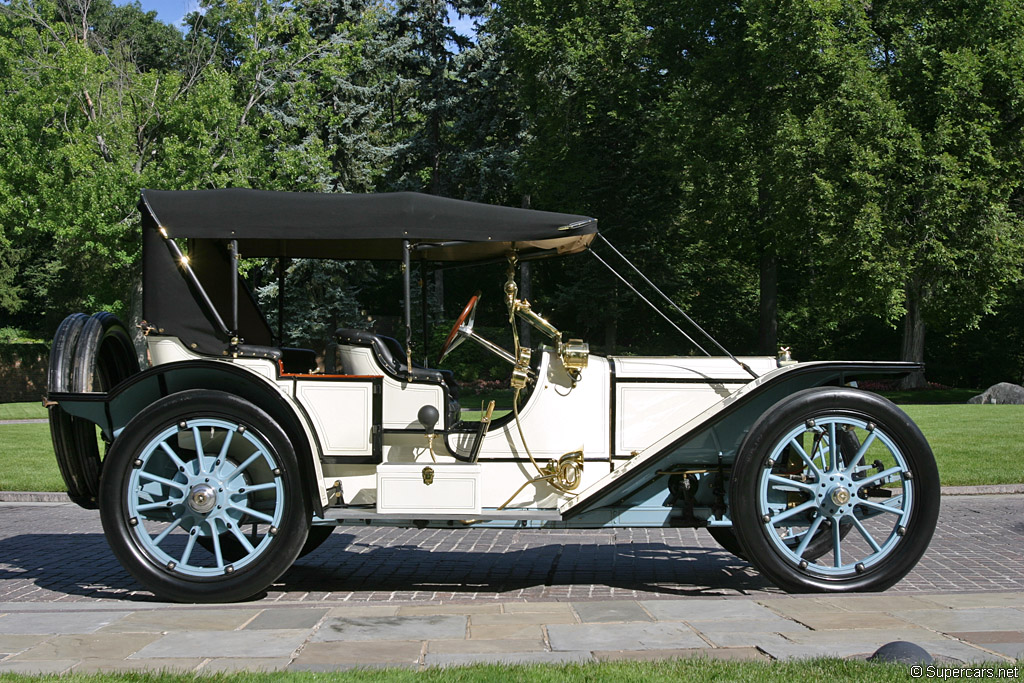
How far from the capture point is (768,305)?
28.3 metres

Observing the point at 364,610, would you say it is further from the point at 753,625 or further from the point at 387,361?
the point at 753,625

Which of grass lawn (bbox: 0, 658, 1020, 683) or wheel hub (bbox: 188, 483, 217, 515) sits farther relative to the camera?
wheel hub (bbox: 188, 483, 217, 515)

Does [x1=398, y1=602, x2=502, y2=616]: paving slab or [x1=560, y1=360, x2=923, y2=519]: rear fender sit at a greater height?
[x1=560, y1=360, x2=923, y2=519]: rear fender

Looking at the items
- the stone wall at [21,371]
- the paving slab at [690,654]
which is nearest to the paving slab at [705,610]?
the paving slab at [690,654]

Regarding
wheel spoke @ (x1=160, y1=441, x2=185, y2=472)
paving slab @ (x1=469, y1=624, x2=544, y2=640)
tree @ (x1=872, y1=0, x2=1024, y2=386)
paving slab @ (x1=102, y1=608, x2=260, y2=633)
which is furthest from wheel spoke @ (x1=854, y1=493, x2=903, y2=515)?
A: tree @ (x1=872, y1=0, x2=1024, y2=386)

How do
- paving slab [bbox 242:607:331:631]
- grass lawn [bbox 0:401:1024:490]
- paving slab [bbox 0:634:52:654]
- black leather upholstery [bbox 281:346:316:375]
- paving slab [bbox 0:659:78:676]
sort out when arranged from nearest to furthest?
paving slab [bbox 0:659:78:676] → paving slab [bbox 0:634:52:654] → paving slab [bbox 242:607:331:631] → black leather upholstery [bbox 281:346:316:375] → grass lawn [bbox 0:401:1024:490]

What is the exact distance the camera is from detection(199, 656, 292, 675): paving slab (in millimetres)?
3979

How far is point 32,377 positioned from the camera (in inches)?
1410

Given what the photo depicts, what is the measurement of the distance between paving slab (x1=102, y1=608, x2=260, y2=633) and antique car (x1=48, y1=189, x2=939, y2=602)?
0.37m

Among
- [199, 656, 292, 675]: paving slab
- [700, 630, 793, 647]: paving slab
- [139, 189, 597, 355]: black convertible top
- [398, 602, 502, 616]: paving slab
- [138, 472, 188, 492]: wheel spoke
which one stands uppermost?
[139, 189, 597, 355]: black convertible top

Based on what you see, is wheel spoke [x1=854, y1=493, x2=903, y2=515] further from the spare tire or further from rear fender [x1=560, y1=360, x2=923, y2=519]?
the spare tire

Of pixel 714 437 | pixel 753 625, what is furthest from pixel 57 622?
pixel 714 437

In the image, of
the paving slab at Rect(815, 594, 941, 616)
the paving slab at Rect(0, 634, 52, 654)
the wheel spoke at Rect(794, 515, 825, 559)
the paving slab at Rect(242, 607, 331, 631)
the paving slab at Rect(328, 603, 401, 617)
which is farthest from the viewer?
the wheel spoke at Rect(794, 515, 825, 559)

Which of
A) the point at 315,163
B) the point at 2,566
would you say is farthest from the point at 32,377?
the point at 2,566
